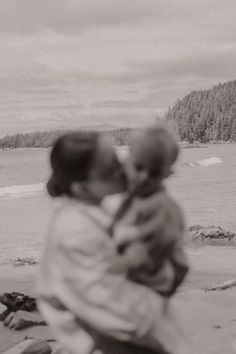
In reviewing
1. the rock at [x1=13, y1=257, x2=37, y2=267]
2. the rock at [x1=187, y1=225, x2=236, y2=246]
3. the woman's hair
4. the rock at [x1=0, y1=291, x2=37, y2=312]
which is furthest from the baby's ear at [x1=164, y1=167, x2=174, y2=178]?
the rock at [x1=187, y1=225, x2=236, y2=246]

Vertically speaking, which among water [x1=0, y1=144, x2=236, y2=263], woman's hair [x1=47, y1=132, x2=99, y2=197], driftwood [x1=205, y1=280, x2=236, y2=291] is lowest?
water [x1=0, y1=144, x2=236, y2=263]

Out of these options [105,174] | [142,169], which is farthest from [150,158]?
[105,174]

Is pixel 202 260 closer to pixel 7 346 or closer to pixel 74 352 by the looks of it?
pixel 7 346

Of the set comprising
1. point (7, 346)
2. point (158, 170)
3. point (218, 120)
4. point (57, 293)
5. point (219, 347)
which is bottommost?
point (218, 120)

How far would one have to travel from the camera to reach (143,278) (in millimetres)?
2613

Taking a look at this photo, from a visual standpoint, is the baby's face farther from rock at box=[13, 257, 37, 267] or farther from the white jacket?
rock at box=[13, 257, 37, 267]

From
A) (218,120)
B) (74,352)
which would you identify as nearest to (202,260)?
(74,352)

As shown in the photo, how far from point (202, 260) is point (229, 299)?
13.9 feet

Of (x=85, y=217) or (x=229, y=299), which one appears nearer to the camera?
(x=85, y=217)

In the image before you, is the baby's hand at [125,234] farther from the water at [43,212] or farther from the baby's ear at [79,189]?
the water at [43,212]

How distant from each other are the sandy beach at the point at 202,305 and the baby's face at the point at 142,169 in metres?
3.23

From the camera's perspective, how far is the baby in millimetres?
2590

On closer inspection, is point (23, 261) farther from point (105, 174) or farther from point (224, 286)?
point (105, 174)

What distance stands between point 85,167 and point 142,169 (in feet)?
0.73
